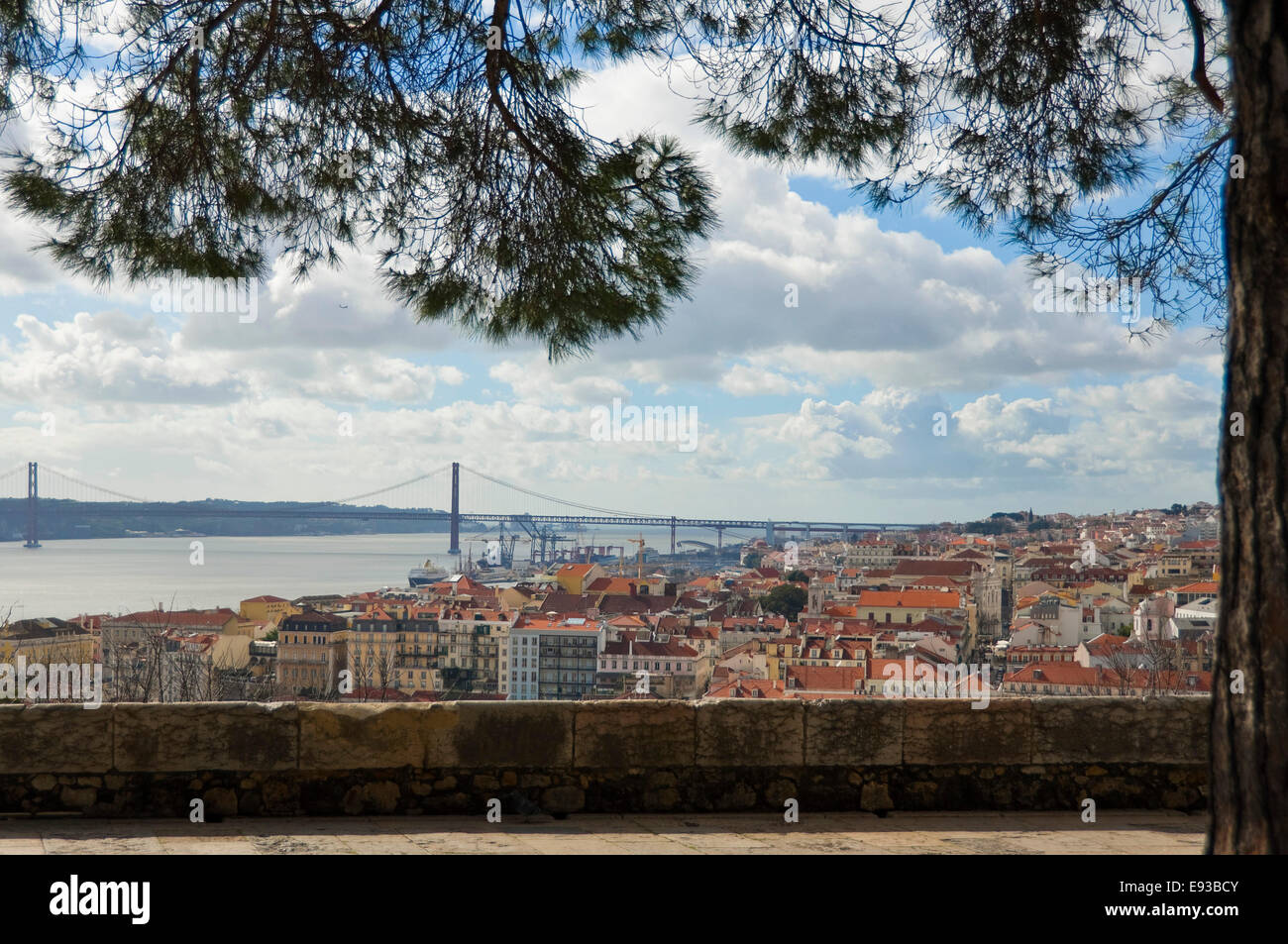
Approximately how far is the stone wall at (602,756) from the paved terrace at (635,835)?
0.09 m

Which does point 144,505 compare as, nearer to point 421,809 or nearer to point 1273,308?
point 421,809

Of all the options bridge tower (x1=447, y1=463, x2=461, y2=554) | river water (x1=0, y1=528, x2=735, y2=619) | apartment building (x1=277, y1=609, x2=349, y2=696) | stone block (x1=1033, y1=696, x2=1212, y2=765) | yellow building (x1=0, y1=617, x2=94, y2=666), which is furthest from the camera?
bridge tower (x1=447, y1=463, x2=461, y2=554)

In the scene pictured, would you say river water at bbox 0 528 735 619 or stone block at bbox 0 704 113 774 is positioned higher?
stone block at bbox 0 704 113 774

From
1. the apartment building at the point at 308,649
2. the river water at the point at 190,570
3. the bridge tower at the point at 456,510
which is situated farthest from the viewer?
the bridge tower at the point at 456,510

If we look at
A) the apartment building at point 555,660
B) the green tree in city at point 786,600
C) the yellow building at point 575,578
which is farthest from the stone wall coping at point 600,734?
the yellow building at point 575,578

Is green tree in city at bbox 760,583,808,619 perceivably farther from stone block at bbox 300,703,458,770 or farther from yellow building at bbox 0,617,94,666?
stone block at bbox 300,703,458,770

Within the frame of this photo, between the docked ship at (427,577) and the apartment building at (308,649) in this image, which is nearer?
the apartment building at (308,649)

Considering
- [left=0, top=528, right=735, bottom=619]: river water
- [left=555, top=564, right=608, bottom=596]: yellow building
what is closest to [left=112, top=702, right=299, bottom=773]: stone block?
[left=0, top=528, right=735, bottom=619]: river water

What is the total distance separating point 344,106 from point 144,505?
34644mm

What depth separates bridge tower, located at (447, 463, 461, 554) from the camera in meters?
40.7

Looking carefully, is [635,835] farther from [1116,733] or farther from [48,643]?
[48,643]

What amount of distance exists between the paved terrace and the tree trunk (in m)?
1.61

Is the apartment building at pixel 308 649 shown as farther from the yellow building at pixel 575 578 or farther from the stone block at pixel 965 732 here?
the yellow building at pixel 575 578

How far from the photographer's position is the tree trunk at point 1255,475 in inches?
64.8
